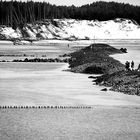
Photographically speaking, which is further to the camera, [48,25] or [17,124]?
[48,25]

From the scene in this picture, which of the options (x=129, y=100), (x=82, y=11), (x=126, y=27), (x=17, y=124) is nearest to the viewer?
(x=17, y=124)

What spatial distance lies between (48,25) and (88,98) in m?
138

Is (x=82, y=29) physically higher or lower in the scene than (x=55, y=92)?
lower

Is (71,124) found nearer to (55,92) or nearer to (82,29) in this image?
(55,92)

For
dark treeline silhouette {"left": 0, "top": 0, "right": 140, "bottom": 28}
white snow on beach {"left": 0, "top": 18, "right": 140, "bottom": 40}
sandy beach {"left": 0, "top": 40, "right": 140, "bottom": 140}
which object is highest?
dark treeline silhouette {"left": 0, "top": 0, "right": 140, "bottom": 28}

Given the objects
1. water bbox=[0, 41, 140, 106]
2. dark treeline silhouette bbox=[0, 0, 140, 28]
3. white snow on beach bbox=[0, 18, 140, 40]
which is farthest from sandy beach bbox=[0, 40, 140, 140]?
dark treeline silhouette bbox=[0, 0, 140, 28]

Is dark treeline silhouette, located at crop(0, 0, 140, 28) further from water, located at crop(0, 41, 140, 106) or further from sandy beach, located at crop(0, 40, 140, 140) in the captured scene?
sandy beach, located at crop(0, 40, 140, 140)

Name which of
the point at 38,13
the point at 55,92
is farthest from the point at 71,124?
the point at 38,13

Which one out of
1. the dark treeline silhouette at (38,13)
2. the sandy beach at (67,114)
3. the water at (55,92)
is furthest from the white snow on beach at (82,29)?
the sandy beach at (67,114)

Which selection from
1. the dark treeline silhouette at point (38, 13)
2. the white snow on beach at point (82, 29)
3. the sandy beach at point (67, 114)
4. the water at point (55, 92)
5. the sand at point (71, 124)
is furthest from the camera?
the dark treeline silhouette at point (38, 13)

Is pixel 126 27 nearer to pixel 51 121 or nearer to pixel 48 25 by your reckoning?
pixel 48 25

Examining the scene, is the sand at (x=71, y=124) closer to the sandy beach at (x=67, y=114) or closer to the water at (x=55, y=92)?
the sandy beach at (x=67, y=114)

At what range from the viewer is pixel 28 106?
2431cm

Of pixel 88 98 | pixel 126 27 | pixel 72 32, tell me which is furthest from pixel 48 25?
pixel 88 98
